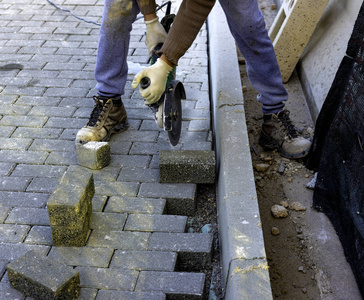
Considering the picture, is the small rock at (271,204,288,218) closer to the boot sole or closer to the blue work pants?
the boot sole

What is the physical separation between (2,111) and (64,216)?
197 centimetres

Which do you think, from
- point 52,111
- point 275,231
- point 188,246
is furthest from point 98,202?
point 52,111

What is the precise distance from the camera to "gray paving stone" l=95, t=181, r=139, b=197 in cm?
352

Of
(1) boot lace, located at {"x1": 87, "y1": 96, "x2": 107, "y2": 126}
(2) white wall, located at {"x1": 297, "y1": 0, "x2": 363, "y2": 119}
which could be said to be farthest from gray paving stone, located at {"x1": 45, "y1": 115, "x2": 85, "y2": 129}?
(2) white wall, located at {"x1": 297, "y1": 0, "x2": 363, "y2": 119}

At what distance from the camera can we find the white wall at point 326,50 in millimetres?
4543

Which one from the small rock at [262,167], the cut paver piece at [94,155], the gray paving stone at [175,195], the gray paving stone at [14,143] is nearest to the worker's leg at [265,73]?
the small rock at [262,167]

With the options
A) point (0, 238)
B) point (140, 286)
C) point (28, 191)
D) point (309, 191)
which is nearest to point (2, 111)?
point (28, 191)

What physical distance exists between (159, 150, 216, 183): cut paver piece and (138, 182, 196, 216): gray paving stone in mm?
59

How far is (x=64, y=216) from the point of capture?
2.87m

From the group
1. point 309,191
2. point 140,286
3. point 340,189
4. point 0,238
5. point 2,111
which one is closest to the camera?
point 140,286

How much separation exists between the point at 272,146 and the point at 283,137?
13cm

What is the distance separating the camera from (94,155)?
3.67m

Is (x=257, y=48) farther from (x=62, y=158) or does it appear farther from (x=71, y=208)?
(x=71, y=208)

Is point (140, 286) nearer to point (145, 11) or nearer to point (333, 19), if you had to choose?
point (145, 11)
